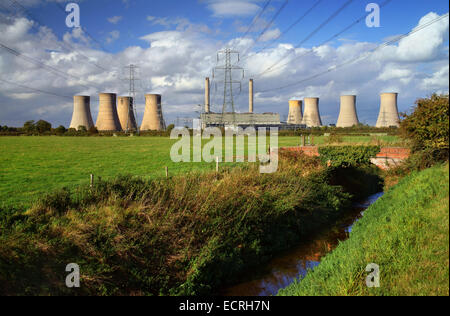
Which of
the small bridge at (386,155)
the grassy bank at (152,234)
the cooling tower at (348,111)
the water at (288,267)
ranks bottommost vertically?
the water at (288,267)

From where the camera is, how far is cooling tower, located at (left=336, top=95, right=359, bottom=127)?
123ft

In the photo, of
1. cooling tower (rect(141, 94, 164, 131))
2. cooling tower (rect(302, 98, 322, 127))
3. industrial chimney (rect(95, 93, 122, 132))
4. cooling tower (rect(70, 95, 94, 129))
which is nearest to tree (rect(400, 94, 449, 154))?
cooling tower (rect(302, 98, 322, 127))

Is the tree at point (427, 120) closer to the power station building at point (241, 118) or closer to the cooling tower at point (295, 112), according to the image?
the cooling tower at point (295, 112)

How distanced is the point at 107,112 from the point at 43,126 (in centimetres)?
1408

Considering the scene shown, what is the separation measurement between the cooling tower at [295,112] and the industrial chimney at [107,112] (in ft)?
75.6

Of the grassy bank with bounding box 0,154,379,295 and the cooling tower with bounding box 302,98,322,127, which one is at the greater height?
the cooling tower with bounding box 302,98,322,127

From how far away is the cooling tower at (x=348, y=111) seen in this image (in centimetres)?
3753

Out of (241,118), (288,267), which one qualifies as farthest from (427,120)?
(241,118)

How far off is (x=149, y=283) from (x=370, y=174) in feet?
35.1

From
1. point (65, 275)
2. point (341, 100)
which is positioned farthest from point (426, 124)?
point (341, 100)

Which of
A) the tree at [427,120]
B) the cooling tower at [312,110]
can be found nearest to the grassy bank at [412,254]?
the tree at [427,120]

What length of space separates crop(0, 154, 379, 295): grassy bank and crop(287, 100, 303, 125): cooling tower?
129 feet

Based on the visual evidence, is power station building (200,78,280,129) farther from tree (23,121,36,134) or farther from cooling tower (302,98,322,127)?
tree (23,121,36,134)

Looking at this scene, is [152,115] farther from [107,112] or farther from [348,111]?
[348,111]
